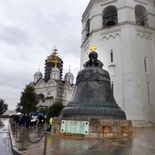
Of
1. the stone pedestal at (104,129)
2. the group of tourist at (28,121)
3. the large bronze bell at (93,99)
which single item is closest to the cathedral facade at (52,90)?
the group of tourist at (28,121)

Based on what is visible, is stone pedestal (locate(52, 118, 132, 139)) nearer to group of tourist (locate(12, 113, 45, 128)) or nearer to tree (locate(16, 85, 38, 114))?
group of tourist (locate(12, 113, 45, 128))

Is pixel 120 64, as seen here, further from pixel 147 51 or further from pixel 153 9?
pixel 153 9

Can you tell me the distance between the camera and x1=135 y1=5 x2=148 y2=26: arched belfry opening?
20389 mm

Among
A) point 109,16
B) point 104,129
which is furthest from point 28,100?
point 104,129

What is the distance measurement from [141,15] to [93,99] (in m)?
19.0

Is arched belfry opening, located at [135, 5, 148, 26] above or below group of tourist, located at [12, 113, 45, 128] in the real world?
above

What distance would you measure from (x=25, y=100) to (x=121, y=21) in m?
20.1

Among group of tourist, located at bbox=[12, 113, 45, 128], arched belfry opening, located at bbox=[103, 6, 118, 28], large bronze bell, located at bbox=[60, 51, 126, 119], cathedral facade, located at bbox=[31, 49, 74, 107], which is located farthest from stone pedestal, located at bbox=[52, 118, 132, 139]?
cathedral facade, located at bbox=[31, 49, 74, 107]

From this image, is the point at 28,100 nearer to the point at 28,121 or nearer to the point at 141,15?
the point at 28,121

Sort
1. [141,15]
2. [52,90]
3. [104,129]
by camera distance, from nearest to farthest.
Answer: [104,129] → [141,15] → [52,90]

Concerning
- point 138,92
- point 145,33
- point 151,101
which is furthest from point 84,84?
Result: point 145,33

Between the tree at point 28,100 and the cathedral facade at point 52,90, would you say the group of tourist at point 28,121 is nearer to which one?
the tree at point 28,100

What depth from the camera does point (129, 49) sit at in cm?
1766

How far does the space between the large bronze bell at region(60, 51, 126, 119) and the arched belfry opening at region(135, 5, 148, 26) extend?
1617 centimetres
